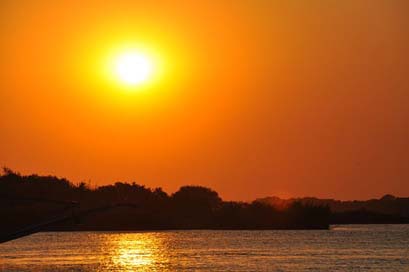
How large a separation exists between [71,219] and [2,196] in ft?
26.7

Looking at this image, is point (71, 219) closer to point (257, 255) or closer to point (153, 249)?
point (257, 255)

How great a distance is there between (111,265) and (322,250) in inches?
1580

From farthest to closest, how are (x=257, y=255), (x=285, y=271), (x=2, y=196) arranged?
(x=257, y=255), (x=285, y=271), (x=2, y=196)

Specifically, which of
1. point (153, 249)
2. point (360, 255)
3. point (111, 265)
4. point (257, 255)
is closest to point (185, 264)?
point (111, 265)

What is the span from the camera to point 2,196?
9650 cm

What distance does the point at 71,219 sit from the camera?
102 m

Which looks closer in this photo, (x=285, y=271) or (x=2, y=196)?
(x=2, y=196)

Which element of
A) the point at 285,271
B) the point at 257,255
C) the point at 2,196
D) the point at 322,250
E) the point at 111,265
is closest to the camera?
the point at 2,196

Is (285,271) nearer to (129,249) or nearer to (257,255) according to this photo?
(257,255)

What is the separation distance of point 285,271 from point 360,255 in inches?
1207

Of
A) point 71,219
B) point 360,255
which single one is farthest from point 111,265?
point 360,255

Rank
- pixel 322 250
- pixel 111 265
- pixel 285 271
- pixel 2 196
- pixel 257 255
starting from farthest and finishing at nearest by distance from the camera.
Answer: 1. pixel 322 250
2. pixel 257 255
3. pixel 111 265
4. pixel 285 271
5. pixel 2 196

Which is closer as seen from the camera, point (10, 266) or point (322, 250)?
point (10, 266)

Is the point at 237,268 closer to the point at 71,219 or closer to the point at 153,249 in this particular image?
the point at 71,219
